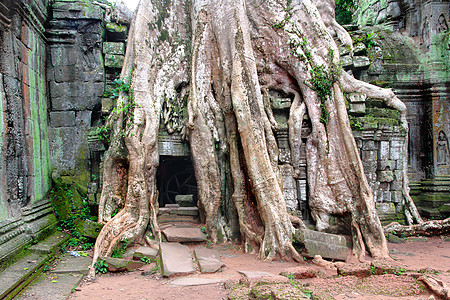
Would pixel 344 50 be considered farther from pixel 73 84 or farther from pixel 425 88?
pixel 73 84

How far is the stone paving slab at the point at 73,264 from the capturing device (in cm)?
362

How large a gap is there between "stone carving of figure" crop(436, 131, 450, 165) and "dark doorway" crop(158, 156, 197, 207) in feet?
17.5

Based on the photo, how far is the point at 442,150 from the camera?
7094mm

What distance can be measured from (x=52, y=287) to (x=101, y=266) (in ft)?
1.86

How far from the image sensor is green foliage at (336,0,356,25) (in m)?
10.8

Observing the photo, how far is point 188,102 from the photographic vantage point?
521cm

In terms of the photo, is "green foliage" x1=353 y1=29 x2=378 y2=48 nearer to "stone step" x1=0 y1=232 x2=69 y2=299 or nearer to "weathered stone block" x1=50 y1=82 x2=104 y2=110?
"weathered stone block" x1=50 y1=82 x2=104 y2=110

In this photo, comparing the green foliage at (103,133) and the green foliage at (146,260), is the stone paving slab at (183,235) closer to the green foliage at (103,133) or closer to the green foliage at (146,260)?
the green foliage at (146,260)

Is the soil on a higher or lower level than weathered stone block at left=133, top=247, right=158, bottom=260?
lower

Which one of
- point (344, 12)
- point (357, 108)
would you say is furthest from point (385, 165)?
point (344, 12)

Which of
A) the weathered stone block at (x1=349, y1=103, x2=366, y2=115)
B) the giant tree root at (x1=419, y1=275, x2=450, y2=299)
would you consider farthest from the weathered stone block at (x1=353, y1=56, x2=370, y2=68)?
the giant tree root at (x1=419, y1=275, x2=450, y2=299)

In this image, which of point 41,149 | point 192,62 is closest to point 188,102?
point 192,62

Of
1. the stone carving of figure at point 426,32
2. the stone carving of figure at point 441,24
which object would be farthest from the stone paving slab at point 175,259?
the stone carving of figure at point 441,24

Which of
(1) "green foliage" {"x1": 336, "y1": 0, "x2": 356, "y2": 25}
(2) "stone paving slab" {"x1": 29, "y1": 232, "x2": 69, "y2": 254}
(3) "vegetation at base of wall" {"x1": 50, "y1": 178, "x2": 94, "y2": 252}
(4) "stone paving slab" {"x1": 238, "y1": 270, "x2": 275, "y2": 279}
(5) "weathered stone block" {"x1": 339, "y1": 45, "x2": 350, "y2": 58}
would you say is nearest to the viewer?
(4) "stone paving slab" {"x1": 238, "y1": 270, "x2": 275, "y2": 279}
